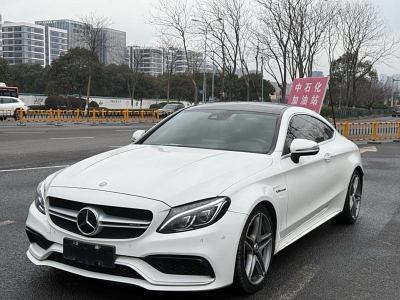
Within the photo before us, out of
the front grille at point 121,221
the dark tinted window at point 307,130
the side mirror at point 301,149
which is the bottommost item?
the front grille at point 121,221

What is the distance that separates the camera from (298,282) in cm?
411

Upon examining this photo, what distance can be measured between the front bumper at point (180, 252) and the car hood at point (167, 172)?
24 cm

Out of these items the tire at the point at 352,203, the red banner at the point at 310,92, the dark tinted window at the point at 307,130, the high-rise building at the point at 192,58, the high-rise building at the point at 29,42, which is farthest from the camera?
the high-rise building at the point at 29,42

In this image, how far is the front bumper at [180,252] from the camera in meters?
3.26

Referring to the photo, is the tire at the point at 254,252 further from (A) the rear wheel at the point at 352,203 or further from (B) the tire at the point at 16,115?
(B) the tire at the point at 16,115

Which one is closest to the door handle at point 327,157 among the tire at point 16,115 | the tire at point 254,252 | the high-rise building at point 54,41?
the tire at point 254,252

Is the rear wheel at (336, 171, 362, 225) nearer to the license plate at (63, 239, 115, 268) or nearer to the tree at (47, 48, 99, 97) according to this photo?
the license plate at (63, 239, 115, 268)

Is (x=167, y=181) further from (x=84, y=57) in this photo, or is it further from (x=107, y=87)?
(x=107, y=87)

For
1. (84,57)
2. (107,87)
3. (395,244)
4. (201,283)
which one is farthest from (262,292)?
(107,87)

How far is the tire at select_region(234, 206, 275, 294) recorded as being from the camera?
11.8ft

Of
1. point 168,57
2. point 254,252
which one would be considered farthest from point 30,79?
point 254,252

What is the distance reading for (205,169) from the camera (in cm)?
380

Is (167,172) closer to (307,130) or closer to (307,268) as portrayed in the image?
(307,268)

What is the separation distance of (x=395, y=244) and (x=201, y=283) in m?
2.91
